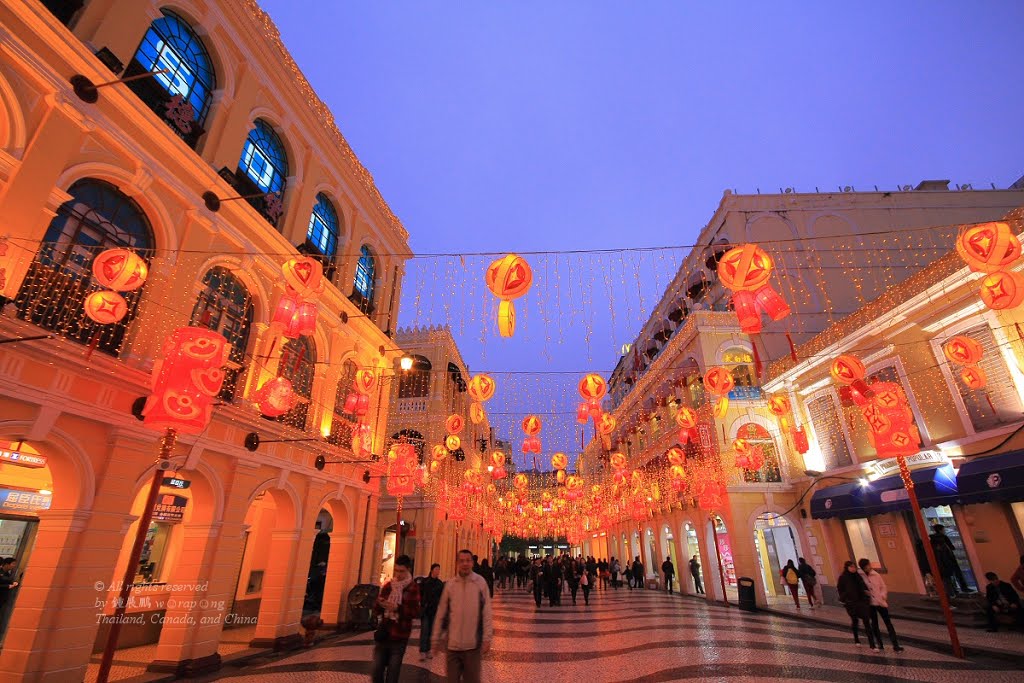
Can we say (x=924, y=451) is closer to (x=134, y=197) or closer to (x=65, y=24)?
(x=134, y=197)

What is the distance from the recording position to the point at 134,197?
7566mm

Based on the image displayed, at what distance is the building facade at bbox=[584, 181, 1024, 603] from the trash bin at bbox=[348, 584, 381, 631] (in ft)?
37.0

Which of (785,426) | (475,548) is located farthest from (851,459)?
(475,548)

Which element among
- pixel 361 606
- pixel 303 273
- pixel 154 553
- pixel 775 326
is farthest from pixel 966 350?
pixel 154 553

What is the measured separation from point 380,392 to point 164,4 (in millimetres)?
10345

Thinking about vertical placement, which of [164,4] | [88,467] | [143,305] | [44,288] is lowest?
[88,467]

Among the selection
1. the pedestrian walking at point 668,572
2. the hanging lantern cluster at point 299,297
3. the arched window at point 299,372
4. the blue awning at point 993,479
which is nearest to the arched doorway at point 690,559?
the pedestrian walking at point 668,572

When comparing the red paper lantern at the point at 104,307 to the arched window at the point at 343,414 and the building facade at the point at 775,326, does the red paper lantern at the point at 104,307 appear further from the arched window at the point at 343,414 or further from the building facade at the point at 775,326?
the building facade at the point at 775,326

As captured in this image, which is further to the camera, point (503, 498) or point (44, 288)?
point (503, 498)

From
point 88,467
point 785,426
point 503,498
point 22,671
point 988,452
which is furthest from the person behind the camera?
point 503,498

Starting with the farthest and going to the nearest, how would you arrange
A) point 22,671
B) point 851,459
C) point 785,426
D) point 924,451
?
point 785,426 → point 851,459 → point 924,451 → point 22,671

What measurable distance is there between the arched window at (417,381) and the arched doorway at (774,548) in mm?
15290

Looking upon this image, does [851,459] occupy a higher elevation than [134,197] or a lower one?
lower

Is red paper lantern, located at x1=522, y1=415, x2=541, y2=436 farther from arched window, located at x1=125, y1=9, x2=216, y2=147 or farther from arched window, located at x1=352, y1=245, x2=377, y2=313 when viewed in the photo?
arched window, located at x1=125, y1=9, x2=216, y2=147
